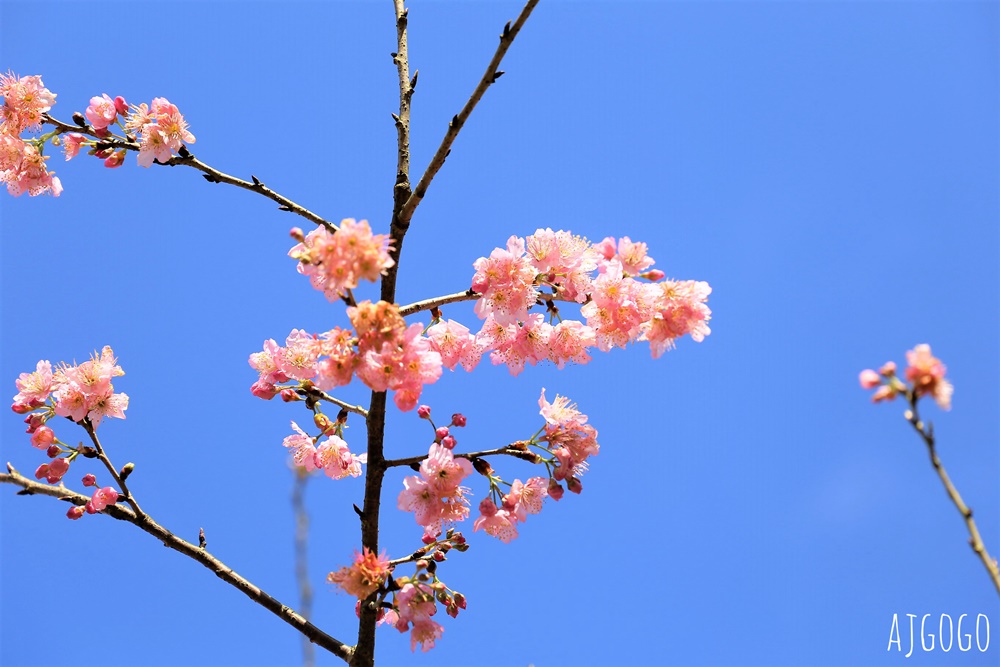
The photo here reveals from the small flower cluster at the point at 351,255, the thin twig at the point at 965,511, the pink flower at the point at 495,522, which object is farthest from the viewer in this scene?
the pink flower at the point at 495,522

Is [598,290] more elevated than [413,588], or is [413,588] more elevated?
[598,290]

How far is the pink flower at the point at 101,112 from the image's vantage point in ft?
10.7

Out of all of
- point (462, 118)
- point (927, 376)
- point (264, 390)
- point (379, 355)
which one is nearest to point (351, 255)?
point (379, 355)

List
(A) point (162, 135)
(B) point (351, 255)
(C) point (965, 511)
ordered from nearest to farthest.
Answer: (C) point (965, 511) < (B) point (351, 255) < (A) point (162, 135)

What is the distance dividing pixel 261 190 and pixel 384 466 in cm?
110

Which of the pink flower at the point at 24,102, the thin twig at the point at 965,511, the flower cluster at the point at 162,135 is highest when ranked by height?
the pink flower at the point at 24,102

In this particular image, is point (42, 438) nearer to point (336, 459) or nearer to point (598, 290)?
point (336, 459)

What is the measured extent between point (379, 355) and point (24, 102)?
211 centimetres

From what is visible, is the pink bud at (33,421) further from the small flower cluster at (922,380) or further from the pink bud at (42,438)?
the small flower cluster at (922,380)

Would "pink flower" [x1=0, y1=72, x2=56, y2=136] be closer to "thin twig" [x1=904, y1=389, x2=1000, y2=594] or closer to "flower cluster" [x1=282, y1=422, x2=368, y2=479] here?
"flower cluster" [x1=282, y1=422, x2=368, y2=479]

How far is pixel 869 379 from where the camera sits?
181 centimetres

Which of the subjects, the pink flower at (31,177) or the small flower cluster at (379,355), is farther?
the pink flower at (31,177)

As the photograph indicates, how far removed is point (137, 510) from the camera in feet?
9.40

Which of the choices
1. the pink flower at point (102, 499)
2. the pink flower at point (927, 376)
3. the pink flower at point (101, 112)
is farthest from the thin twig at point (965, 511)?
the pink flower at point (101, 112)
